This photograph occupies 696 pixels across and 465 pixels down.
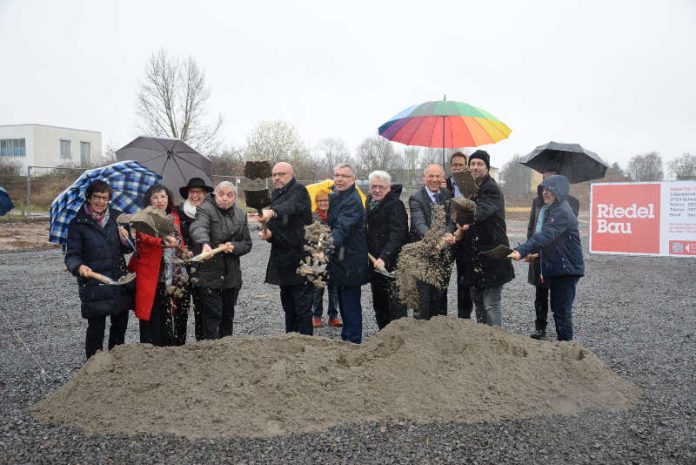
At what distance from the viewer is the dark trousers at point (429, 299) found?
5359 mm

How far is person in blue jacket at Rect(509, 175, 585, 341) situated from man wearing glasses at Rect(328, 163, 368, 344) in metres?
1.47

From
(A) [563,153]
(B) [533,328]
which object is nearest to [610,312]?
(B) [533,328]

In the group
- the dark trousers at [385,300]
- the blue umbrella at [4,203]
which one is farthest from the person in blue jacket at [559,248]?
the blue umbrella at [4,203]

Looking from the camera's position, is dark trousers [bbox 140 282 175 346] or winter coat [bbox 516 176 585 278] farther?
winter coat [bbox 516 176 585 278]

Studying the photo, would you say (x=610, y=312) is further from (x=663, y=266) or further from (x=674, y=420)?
(x=663, y=266)

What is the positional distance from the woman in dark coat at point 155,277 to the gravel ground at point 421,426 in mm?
798

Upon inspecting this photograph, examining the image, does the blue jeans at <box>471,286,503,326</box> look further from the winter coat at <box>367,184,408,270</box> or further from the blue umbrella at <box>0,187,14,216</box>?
the blue umbrella at <box>0,187,14,216</box>

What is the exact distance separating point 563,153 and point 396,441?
424 cm

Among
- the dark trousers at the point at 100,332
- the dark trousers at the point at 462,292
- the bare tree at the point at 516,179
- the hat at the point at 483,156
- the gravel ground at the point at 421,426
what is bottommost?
the gravel ground at the point at 421,426

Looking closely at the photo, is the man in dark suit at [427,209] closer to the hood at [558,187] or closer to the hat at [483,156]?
the hat at [483,156]

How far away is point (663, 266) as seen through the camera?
11930 millimetres

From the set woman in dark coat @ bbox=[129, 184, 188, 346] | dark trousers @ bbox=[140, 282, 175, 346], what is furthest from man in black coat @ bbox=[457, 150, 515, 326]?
dark trousers @ bbox=[140, 282, 175, 346]

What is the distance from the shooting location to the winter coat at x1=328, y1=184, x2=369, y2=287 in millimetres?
5012

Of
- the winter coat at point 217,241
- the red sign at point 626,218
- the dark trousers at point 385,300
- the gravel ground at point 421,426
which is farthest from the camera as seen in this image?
the red sign at point 626,218
